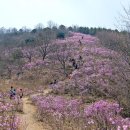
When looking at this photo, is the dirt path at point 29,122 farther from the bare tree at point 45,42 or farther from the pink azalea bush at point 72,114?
the bare tree at point 45,42

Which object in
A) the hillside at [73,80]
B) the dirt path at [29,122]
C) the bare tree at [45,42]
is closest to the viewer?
the hillside at [73,80]

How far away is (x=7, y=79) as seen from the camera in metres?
44.7

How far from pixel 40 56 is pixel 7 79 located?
14.4 metres

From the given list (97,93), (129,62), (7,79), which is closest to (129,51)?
(129,62)

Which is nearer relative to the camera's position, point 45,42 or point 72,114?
point 72,114

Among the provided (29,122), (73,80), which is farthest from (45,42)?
(29,122)

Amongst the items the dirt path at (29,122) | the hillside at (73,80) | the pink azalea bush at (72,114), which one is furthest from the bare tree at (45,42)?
the pink azalea bush at (72,114)

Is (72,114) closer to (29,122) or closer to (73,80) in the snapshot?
(29,122)

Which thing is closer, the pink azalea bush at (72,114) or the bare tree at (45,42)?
the pink azalea bush at (72,114)

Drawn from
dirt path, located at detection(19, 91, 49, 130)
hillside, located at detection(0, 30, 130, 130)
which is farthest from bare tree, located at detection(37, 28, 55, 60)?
dirt path, located at detection(19, 91, 49, 130)

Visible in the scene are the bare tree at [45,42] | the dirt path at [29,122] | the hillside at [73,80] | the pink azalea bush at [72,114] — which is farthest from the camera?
the bare tree at [45,42]

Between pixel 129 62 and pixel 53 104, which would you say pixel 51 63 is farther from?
pixel 129 62

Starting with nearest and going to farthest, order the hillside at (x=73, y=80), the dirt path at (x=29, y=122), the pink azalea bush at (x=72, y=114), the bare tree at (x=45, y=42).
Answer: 1. the pink azalea bush at (x=72, y=114)
2. the hillside at (x=73, y=80)
3. the dirt path at (x=29, y=122)
4. the bare tree at (x=45, y=42)

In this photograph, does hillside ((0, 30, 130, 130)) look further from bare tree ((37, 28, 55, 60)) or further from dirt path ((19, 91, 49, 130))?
dirt path ((19, 91, 49, 130))
